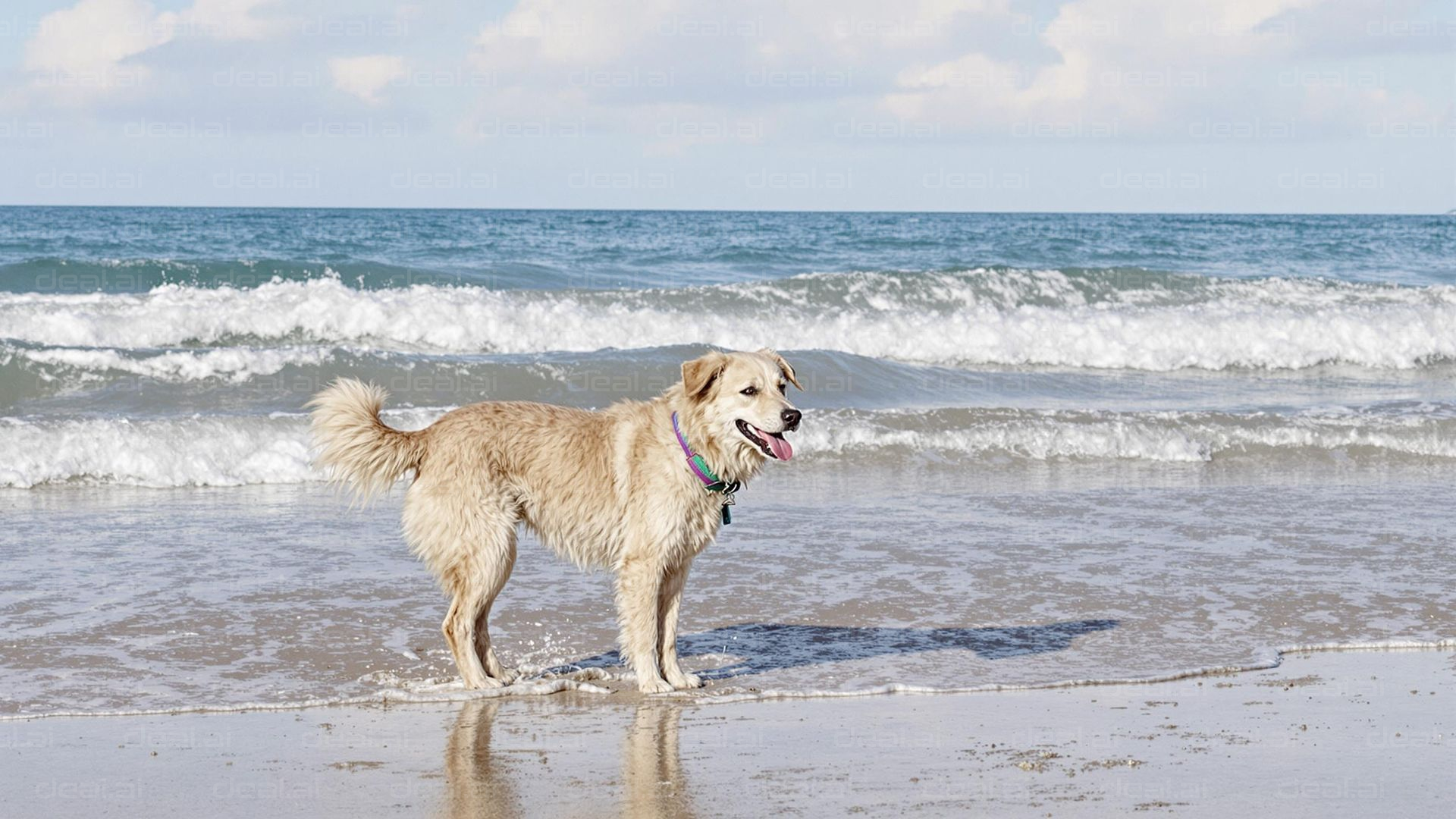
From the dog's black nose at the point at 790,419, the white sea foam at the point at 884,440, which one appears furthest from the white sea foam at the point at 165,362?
the dog's black nose at the point at 790,419

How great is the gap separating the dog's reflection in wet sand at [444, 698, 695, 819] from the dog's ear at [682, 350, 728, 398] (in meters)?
1.43

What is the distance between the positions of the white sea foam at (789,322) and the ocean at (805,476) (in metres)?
0.07

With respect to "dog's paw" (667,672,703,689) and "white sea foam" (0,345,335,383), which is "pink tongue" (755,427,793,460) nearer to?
"dog's paw" (667,672,703,689)

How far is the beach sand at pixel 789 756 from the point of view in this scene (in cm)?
448

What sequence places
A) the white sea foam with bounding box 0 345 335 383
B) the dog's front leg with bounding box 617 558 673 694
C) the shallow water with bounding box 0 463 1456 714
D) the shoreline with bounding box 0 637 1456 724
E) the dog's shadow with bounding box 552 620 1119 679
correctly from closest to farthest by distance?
the shoreline with bounding box 0 637 1456 724 < the dog's front leg with bounding box 617 558 673 694 < the shallow water with bounding box 0 463 1456 714 < the dog's shadow with bounding box 552 620 1119 679 < the white sea foam with bounding box 0 345 335 383

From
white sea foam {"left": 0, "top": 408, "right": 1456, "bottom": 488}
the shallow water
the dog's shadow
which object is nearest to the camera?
the shallow water

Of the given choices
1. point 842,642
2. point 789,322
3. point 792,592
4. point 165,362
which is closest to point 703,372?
point 842,642

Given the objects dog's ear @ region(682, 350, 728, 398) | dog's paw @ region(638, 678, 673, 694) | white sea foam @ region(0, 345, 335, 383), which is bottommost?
dog's paw @ region(638, 678, 673, 694)

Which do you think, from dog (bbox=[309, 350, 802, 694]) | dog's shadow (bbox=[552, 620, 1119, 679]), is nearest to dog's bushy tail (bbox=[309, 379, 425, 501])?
dog (bbox=[309, 350, 802, 694])

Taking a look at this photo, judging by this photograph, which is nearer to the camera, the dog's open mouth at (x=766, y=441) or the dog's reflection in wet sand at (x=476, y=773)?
the dog's reflection in wet sand at (x=476, y=773)

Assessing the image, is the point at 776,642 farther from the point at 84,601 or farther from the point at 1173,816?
the point at 84,601

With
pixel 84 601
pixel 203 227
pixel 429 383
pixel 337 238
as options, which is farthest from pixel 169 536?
pixel 203 227

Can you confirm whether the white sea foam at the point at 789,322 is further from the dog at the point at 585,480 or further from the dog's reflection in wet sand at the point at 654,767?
the dog's reflection in wet sand at the point at 654,767

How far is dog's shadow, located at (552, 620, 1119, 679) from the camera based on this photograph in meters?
6.56
